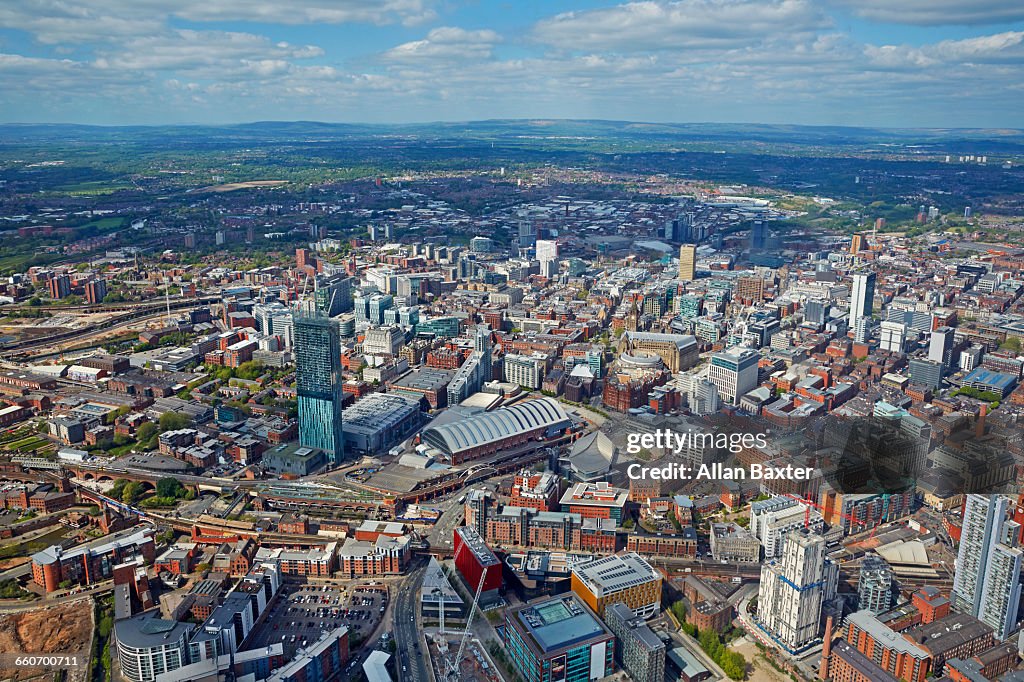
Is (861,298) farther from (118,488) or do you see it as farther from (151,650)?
(151,650)

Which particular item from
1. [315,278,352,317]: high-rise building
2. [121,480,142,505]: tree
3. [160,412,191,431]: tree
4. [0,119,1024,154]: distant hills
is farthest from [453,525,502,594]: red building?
[0,119,1024,154]: distant hills

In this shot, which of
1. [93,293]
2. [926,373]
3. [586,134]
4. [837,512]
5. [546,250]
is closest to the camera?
[837,512]

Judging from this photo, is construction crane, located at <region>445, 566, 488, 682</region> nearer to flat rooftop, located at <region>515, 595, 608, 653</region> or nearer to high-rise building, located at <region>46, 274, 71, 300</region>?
flat rooftop, located at <region>515, 595, 608, 653</region>

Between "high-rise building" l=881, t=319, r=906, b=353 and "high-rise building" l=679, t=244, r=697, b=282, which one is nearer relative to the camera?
"high-rise building" l=881, t=319, r=906, b=353

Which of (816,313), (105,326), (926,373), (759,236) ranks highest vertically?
(759,236)

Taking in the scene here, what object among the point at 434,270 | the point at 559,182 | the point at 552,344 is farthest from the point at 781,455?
the point at 559,182

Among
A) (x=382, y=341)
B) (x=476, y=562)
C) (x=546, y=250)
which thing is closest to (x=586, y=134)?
(x=546, y=250)
